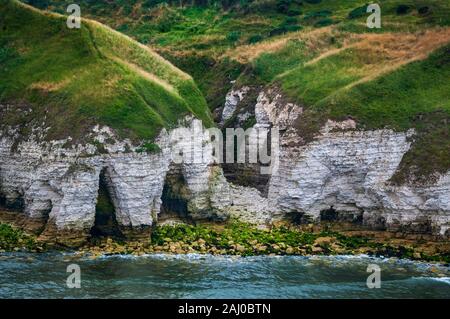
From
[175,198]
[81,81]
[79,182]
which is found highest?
[81,81]

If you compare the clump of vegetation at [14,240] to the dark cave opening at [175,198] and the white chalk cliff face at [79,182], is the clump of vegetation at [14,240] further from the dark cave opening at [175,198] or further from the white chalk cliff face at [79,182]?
the dark cave opening at [175,198]

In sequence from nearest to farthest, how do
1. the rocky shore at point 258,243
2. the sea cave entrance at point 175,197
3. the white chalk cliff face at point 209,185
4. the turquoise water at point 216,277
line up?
1. the turquoise water at point 216,277
2. the rocky shore at point 258,243
3. the white chalk cliff face at point 209,185
4. the sea cave entrance at point 175,197

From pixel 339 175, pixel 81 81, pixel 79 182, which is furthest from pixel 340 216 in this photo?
pixel 81 81

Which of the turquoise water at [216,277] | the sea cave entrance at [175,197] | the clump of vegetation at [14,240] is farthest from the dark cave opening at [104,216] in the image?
the sea cave entrance at [175,197]

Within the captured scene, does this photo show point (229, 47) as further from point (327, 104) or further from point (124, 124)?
point (124, 124)

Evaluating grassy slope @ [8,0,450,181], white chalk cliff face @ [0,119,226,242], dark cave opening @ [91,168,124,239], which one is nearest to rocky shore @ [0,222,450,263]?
dark cave opening @ [91,168,124,239]

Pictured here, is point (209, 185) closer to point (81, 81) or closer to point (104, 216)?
point (104, 216)

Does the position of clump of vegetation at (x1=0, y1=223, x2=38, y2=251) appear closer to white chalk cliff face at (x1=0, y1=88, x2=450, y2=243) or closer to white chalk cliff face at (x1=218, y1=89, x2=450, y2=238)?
white chalk cliff face at (x1=0, y1=88, x2=450, y2=243)
